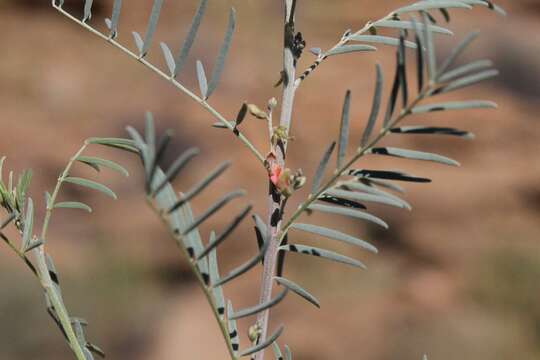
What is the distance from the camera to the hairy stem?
484 mm

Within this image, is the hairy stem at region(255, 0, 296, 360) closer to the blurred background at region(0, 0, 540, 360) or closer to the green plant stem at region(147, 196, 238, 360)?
the green plant stem at region(147, 196, 238, 360)

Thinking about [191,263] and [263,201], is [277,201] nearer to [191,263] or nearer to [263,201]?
[191,263]

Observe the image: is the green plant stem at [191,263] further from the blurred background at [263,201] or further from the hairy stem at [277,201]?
the blurred background at [263,201]

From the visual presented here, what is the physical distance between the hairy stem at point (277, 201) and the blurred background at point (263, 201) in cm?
209

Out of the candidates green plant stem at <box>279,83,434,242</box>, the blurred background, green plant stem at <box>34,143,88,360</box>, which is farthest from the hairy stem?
the blurred background

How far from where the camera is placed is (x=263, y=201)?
2781 mm

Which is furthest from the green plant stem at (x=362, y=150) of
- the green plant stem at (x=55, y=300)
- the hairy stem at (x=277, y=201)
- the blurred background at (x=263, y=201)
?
the blurred background at (x=263, y=201)

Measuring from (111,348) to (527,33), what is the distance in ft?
7.61

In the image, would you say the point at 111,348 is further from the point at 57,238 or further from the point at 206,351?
the point at 57,238

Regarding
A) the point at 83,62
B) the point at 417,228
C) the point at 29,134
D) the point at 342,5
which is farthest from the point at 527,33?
the point at 29,134

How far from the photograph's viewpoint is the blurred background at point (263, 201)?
2.60 m

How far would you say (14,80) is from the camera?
3.44 metres

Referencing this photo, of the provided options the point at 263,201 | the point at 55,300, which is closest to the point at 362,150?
the point at 55,300

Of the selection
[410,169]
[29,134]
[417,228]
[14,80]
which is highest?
[14,80]
